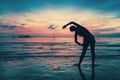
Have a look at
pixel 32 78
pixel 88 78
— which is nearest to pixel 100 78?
pixel 88 78

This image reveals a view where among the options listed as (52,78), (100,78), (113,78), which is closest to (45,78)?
(52,78)

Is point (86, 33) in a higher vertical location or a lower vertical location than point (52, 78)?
higher

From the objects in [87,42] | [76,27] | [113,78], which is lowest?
[113,78]

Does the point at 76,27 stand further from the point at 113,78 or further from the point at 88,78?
the point at 113,78

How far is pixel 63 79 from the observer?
6934mm

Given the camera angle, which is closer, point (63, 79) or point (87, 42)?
point (63, 79)

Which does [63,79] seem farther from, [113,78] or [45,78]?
[113,78]

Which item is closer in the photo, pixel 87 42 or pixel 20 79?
pixel 20 79

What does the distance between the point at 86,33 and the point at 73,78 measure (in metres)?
2.10

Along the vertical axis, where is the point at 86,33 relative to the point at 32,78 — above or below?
above

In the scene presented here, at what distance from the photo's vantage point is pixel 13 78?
7.00m

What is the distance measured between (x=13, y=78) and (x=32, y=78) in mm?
806

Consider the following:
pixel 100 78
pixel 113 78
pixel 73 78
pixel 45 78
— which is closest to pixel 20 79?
pixel 45 78

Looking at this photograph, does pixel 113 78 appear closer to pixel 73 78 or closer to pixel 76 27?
pixel 73 78
